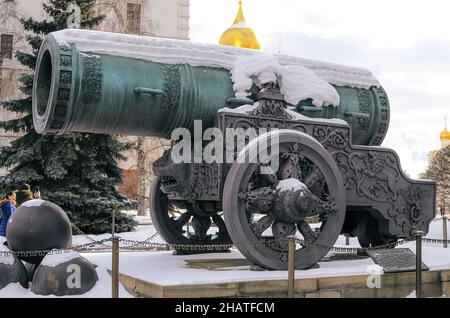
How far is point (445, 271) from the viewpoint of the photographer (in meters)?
6.47

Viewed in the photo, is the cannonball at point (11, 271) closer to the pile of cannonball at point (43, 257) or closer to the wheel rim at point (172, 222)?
the pile of cannonball at point (43, 257)

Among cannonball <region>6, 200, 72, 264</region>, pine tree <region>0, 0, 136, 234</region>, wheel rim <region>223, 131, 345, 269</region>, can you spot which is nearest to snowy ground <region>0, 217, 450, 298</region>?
wheel rim <region>223, 131, 345, 269</region>

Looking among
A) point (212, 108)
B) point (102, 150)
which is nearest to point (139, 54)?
point (212, 108)

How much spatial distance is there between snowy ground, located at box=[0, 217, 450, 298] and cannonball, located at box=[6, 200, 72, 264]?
410mm

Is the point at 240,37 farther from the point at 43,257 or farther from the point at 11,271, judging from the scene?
the point at 11,271

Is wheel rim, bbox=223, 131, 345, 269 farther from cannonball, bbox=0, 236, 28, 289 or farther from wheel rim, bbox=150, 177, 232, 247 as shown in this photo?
cannonball, bbox=0, 236, 28, 289

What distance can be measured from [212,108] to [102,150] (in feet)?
27.1

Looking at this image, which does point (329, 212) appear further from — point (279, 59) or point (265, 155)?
point (279, 59)

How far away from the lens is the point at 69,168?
1381cm

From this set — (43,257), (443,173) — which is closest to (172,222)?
(43,257)

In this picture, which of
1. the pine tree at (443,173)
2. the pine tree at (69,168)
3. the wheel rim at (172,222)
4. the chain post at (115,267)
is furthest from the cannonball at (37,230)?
the pine tree at (443,173)

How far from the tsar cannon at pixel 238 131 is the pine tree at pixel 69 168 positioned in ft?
21.6

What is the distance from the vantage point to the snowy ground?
18.0 feet

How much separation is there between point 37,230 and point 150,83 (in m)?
1.81
